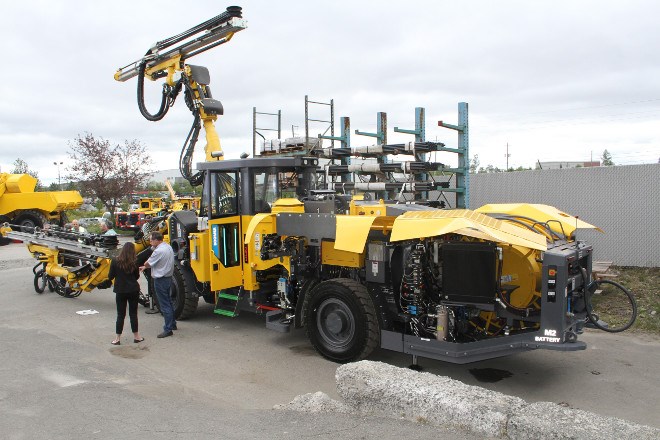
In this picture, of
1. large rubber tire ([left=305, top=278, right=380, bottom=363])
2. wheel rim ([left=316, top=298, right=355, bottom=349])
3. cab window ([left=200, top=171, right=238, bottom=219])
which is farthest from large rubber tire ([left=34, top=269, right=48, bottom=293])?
wheel rim ([left=316, top=298, right=355, bottom=349])

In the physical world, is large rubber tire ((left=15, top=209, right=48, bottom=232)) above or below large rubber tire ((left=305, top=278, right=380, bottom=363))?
above

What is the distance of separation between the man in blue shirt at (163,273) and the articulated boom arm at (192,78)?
2.29m

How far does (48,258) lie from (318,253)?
707 centimetres

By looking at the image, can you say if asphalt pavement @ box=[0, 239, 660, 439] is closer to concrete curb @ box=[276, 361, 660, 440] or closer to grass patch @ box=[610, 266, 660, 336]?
concrete curb @ box=[276, 361, 660, 440]

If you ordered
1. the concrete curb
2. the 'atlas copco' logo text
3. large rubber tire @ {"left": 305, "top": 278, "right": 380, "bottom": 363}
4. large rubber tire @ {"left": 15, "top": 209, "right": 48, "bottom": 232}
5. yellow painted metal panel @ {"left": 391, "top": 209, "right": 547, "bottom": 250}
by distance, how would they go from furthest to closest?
1. large rubber tire @ {"left": 15, "top": 209, "right": 48, "bottom": 232}
2. large rubber tire @ {"left": 305, "top": 278, "right": 380, "bottom": 363}
3. the 'atlas copco' logo text
4. yellow painted metal panel @ {"left": 391, "top": 209, "right": 547, "bottom": 250}
5. the concrete curb

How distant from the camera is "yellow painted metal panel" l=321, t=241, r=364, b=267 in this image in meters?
6.73

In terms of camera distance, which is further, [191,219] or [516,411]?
[191,219]

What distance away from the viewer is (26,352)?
23.7ft

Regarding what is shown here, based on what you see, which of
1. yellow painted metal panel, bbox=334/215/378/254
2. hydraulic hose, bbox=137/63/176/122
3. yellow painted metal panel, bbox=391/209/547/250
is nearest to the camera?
yellow painted metal panel, bbox=391/209/547/250

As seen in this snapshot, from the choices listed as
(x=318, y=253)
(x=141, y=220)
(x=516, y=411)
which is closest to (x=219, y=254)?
(x=318, y=253)

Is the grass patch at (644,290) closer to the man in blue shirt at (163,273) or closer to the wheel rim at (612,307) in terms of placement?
the wheel rim at (612,307)

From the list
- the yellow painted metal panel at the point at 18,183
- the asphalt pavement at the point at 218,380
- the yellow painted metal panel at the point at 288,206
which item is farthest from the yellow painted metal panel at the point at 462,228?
the yellow painted metal panel at the point at 18,183

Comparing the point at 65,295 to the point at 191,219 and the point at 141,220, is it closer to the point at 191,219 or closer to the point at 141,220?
the point at 191,219

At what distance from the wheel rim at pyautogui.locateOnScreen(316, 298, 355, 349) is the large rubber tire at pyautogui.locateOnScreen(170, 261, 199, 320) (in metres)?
2.89
